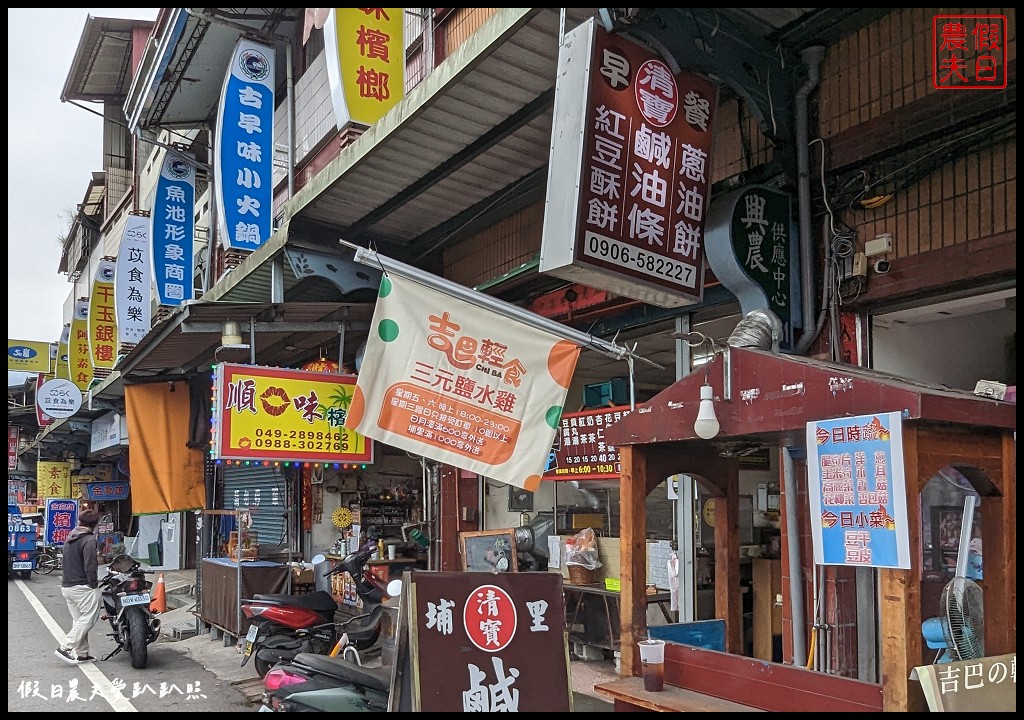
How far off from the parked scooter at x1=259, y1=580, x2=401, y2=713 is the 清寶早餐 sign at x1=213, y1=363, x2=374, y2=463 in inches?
101

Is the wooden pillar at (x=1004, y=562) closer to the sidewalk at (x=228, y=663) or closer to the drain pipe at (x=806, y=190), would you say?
the drain pipe at (x=806, y=190)

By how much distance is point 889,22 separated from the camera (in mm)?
6145

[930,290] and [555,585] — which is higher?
[930,290]

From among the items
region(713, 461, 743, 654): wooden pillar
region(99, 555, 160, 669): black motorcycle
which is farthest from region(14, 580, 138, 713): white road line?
region(713, 461, 743, 654): wooden pillar

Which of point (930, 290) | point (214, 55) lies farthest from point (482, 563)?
point (214, 55)

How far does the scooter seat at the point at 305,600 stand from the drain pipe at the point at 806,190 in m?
6.03

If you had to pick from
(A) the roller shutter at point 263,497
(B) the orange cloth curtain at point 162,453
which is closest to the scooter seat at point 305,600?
(B) the orange cloth curtain at point 162,453

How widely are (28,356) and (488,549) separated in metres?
31.0

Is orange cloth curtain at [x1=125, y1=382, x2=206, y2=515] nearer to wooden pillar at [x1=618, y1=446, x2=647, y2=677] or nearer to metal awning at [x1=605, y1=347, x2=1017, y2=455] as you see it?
metal awning at [x1=605, y1=347, x2=1017, y2=455]

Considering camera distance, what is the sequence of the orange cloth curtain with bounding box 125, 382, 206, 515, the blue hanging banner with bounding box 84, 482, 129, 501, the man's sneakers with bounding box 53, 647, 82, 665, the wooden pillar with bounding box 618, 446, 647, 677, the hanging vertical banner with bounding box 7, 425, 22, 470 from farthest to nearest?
the hanging vertical banner with bounding box 7, 425, 22, 470 → the blue hanging banner with bounding box 84, 482, 129, 501 → the orange cloth curtain with bounding box 125, 382, 206, 515 → the man's sneakers with bounding box 53, 647, 82, 665 → the wooden pillar with bounding box 618, 446, 647, 677

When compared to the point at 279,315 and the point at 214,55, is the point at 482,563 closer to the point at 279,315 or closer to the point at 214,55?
the point at 279,315

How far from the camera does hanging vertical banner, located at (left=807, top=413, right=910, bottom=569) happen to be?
4.14m

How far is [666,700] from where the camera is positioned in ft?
15.8

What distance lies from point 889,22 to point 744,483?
18.2 ft
